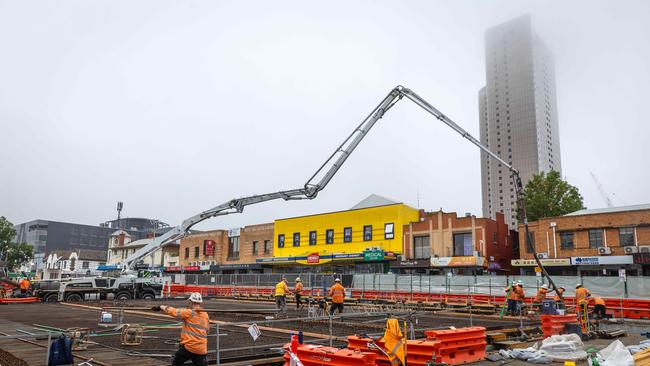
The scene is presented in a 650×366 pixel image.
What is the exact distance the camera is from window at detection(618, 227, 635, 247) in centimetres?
3669

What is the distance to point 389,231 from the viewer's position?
47.0 metres

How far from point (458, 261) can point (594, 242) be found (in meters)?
10.3

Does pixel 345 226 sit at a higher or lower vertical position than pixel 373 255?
higher

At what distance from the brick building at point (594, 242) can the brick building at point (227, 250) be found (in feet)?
93.1

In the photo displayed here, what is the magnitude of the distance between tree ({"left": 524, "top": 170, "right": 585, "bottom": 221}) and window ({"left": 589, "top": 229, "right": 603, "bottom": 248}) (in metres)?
14.3

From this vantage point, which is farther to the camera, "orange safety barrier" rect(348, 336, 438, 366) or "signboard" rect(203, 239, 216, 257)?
"signboard" rect(203, 239, 216, 257)

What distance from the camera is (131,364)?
11.2 metres

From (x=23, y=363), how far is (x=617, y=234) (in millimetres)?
38679

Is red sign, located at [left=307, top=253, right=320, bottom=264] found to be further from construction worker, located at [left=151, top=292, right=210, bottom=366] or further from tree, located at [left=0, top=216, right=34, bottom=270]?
tree, located at [left=0, top=216, right=34, bottom=270]

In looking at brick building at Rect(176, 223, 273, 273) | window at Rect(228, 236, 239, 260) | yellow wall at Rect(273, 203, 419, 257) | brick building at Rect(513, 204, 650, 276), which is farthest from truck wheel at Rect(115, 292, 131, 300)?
brick building at Rect(513, 204, 650, 276)

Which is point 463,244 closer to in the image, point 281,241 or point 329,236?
point 329,236

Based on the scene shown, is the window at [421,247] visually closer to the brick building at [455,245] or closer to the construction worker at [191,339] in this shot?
the brick building at [455,245]

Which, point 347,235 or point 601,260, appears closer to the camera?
point 601,260

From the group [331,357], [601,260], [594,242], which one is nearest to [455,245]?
[594,242]
